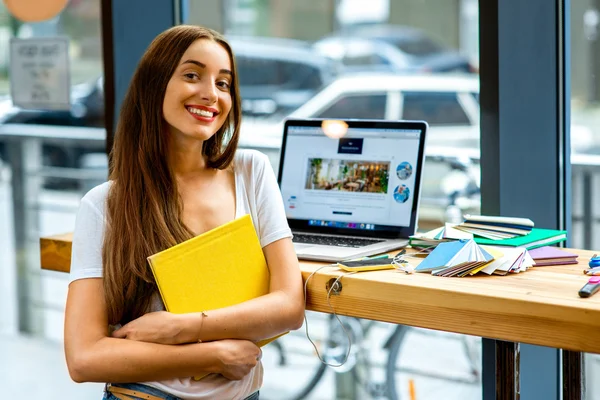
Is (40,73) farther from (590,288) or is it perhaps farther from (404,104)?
(590,288)

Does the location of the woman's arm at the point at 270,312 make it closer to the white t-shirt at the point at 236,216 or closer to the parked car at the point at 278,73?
the white t-shirt at the point at 236,216

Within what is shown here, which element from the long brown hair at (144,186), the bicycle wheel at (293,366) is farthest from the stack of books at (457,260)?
the bicycle wheel at (293,366)

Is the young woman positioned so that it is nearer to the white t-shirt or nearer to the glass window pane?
the white t-shirt

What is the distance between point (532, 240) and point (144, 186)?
31.7 inches

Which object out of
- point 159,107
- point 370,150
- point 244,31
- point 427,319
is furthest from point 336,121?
point 244,31

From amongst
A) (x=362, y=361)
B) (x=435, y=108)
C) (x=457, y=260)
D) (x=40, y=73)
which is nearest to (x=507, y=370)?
(x=457, y=260)

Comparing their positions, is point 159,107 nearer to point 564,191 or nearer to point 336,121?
point 336,121

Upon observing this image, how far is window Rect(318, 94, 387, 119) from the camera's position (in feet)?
8.27

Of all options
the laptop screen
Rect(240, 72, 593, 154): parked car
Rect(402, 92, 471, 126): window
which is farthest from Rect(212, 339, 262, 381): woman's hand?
Rect(402, 92, 471, 126): window

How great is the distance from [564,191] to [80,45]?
74.5 inches

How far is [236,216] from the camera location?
1555 millimetres

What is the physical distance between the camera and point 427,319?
1.36 m

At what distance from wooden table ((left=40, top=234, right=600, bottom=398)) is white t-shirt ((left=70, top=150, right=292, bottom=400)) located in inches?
5.1

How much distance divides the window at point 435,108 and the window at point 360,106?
9 cm
